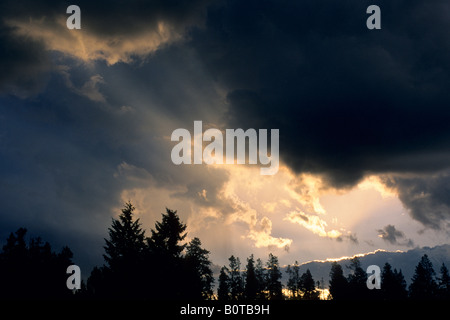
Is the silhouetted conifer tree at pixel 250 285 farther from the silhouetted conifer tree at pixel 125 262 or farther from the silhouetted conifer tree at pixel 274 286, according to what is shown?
the silhouetted conifer tree at pixel 125 262

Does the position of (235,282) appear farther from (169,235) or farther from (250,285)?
(169,235)

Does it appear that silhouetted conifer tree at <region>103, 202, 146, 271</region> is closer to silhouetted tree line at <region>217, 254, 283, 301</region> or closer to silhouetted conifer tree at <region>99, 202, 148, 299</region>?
silhouetted conifer tree at <region>99, 202, 148, 299</region>

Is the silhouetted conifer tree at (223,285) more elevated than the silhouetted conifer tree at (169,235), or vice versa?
the silhouetted conifer tree at (169,235)

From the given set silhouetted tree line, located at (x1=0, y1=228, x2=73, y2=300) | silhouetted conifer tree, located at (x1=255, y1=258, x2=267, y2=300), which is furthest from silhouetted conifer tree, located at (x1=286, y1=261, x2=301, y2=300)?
silhouetted tree line, located at (x1=0, y1=228, x2=73, y2=300)

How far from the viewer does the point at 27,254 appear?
67.0m

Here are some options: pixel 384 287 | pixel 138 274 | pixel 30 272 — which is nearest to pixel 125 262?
pixel 138 274

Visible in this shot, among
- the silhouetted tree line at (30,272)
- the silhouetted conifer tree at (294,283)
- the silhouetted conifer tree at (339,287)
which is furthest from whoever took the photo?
the silhouetted conifer tree at (294,283)

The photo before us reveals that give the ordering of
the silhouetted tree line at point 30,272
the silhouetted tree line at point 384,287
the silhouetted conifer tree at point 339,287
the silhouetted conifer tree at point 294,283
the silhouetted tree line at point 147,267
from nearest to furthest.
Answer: the silhouetted tree line at point 147,267, the silhouetted tree line at point 30,272, the silhouetted tree line at point 384,287, the silhouetted conifer tree at point 339,287, the silhouetted conifer tree at point 294,283

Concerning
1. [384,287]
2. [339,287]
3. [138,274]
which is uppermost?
[138,274]

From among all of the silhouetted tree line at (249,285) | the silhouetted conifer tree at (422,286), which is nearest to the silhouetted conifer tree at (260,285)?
the silhouetted tree line at (249,285)

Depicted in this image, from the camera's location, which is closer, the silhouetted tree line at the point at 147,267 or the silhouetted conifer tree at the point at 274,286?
the silhouetted tree line at the point at 147,267
